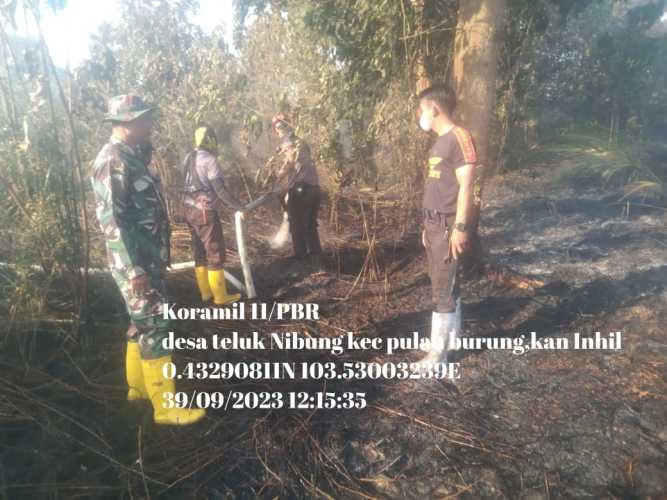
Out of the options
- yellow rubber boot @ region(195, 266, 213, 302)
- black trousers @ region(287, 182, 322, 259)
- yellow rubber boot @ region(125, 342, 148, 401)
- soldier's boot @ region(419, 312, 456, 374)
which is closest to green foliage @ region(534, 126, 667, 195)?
black trousers @ region(287, 182, 322, 259)

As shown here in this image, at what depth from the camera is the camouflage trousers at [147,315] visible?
2441 mm

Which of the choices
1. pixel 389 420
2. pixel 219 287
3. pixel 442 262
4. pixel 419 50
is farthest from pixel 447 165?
pixel 219 287

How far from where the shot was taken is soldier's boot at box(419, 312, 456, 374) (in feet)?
9.67

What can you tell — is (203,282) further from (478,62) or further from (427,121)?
(478,62)

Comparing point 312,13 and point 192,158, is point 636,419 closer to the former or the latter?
point 192,158

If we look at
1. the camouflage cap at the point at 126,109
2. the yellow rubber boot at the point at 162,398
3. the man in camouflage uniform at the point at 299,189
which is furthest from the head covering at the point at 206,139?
the yellow rubber boot at the point at 162,398

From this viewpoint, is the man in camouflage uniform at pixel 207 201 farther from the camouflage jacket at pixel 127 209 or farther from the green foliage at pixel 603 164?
the green foliage at pixel 603 164

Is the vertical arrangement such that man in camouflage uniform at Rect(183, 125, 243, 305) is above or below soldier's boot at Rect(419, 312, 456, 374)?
above

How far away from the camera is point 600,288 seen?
4.19m

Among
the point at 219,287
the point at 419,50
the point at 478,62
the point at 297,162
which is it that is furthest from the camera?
the point at 297,162

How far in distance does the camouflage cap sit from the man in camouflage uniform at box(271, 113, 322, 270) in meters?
2.13

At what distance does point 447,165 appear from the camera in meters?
2.71

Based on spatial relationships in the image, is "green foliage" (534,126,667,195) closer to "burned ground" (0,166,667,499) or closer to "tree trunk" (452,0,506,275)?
"burned ground" (0,166,667,499)

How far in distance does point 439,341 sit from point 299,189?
2.39 meters
